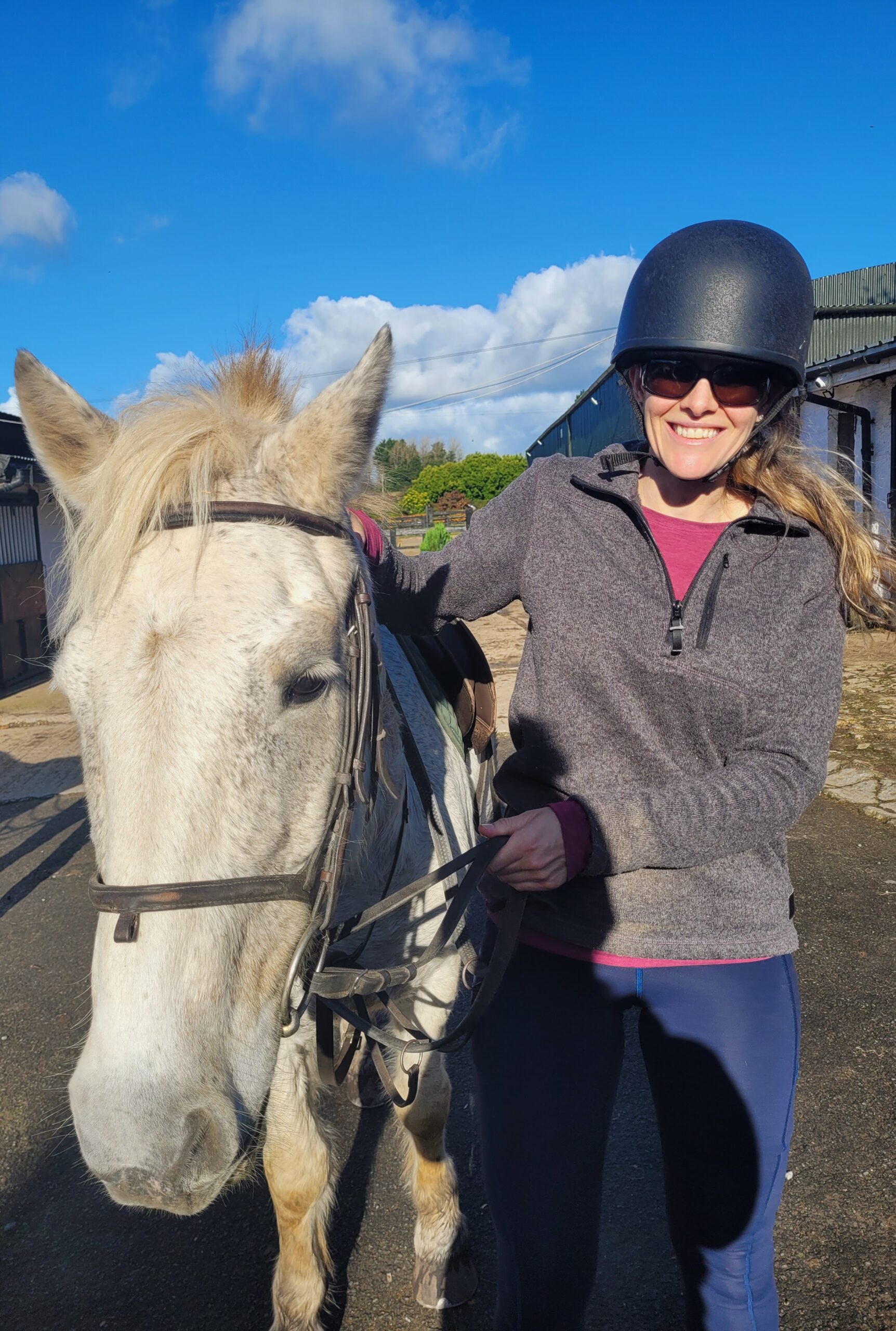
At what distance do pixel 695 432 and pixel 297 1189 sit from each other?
6.98ft

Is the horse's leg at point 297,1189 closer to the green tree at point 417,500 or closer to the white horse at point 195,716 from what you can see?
Answer: the white horse at point 195,716

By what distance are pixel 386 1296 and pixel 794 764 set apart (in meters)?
1.99

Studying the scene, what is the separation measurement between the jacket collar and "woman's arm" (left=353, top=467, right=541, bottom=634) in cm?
14

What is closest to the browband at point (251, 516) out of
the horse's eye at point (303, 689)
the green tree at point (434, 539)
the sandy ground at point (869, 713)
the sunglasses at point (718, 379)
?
the horse's eye at point (303, 689)

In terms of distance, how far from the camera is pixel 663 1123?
149 centimetres

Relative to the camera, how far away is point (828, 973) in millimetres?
3572

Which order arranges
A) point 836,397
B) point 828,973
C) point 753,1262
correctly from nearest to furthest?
1. point 753,1262
2. point 828,973
3. point 836,397

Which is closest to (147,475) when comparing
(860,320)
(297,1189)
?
(297,1189)

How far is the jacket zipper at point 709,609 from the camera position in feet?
4.80

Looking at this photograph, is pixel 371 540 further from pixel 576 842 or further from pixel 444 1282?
pixel 444 1282

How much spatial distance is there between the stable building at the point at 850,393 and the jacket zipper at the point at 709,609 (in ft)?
1.48

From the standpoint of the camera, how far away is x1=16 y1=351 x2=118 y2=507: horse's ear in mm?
1528

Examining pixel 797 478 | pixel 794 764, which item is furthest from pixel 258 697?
pixel 797 478

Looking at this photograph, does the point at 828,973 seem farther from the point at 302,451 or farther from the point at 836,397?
the point at 836,397
